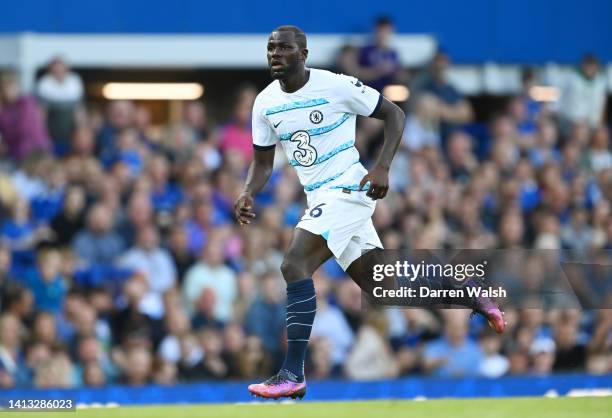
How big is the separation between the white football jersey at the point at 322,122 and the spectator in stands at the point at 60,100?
608 cm

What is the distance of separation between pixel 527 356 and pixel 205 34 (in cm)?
560

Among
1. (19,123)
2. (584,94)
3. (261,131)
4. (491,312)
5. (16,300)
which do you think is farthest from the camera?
(584,94)

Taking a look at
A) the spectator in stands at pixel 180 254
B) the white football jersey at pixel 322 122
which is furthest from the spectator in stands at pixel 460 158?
the white football jersey at pixel 322 122

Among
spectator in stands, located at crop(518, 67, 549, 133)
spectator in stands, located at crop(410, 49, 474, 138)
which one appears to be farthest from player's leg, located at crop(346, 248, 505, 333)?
spectator in stands, located at crop(518, 67, 549, 133)

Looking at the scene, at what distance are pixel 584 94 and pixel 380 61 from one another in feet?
9.51

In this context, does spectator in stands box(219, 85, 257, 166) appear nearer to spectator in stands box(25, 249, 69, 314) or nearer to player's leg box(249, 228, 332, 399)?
spectator in stands box(25, 249, 69, 314)

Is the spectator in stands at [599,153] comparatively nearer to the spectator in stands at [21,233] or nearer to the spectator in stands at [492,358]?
the spectator in stands at [492,358]

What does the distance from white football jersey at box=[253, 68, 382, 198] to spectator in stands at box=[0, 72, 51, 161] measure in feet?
19.0

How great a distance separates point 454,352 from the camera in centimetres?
1320

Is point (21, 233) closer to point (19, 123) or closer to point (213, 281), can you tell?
point (19, 123)

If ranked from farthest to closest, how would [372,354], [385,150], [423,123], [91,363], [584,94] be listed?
[584,94] → [423,123] → [372,354] → [91,363] → [385,150]

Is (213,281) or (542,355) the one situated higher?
(213,281)

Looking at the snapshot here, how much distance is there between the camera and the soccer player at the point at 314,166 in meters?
8.48

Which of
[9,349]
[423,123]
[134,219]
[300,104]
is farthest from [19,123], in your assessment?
[300,104]
